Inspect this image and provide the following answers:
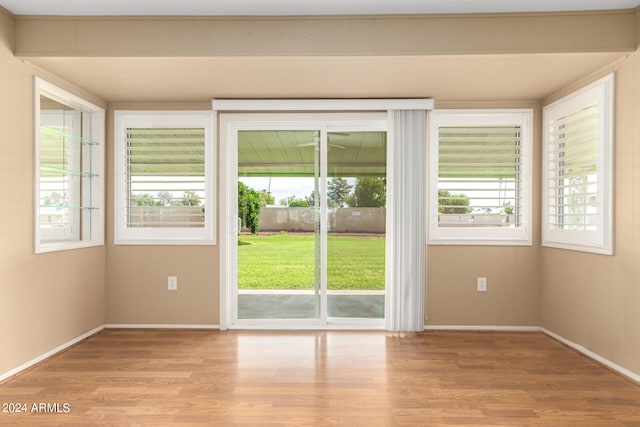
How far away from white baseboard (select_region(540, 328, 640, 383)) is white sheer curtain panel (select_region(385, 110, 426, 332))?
1.18m

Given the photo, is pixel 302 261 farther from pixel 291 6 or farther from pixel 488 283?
pixel 291 6

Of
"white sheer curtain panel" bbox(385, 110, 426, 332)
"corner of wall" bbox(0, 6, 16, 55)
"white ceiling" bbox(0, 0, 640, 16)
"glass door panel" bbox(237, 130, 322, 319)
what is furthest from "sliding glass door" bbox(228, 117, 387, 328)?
"corner of wall" bbox(0, 6, 16, 55)

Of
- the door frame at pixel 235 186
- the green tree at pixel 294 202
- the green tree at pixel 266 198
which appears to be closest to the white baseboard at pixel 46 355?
the door frame at pixel 235 186

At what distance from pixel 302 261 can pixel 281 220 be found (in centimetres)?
46

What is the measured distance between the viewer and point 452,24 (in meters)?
2.98

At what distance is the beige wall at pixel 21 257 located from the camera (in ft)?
9.57

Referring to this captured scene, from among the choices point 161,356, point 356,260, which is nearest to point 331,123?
point 356,260

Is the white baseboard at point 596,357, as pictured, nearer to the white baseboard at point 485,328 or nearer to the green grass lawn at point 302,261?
the white baseboard at point 485,328

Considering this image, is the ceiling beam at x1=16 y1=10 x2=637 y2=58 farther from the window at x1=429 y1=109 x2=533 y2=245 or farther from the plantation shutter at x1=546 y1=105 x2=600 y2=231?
the window at x1=429 y1=109 x2=533 y2=245

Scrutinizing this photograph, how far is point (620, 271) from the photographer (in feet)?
10.2

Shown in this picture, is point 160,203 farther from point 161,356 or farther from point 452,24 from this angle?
point 452,24

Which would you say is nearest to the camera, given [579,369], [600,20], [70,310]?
[600,20]

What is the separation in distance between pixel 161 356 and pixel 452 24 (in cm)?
332

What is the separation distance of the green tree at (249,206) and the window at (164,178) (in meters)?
0.28
